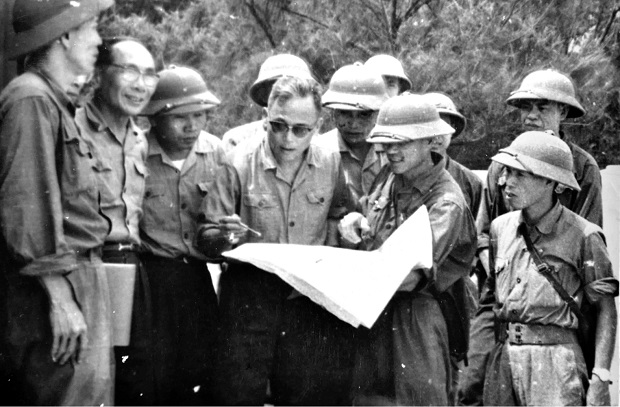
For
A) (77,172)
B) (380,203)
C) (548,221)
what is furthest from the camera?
(548,221)

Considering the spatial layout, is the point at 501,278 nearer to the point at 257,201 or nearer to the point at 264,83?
the point at 257,201

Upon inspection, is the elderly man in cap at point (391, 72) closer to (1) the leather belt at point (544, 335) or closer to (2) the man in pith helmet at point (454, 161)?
(2) the man in pith helmet at point (454, 161)

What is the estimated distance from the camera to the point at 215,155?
412 centimetres

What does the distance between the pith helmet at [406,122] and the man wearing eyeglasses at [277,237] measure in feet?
0.79

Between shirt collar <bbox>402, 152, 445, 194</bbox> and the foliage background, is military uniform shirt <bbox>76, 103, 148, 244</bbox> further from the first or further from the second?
shirt collar <bbox>402, 152, 445, 194</bbox>

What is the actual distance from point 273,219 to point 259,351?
0.50 meters

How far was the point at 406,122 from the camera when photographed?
4262mm

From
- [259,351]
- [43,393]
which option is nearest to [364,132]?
[259,351]

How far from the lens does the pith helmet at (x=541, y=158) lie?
4465 mm

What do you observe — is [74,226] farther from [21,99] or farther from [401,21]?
[401,21]

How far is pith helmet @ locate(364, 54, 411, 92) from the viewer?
4.69 meters

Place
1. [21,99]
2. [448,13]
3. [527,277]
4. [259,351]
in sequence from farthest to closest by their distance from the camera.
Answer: [448,13], [527,277], [259,351], [21,99]

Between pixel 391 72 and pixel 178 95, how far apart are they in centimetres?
112

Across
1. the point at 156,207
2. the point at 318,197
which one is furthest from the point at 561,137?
the point at 156,207
